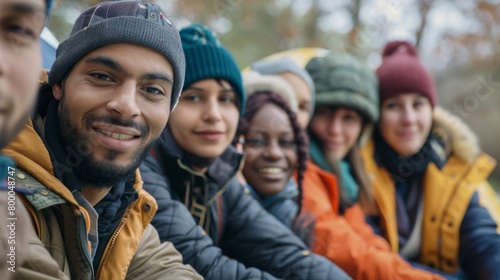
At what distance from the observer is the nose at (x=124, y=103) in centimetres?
173

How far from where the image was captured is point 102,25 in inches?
70.3

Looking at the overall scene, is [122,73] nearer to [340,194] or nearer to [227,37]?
[340,194]

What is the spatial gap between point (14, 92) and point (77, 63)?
0.71m

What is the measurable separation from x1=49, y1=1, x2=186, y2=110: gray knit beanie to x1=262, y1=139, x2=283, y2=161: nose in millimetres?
1285

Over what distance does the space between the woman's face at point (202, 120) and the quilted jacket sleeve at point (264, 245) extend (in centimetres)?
33

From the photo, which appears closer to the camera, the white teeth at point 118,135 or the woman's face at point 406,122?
the white teeth at point 118,135

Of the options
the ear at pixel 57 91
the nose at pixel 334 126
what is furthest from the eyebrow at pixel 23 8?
the nose at pixel 334 126

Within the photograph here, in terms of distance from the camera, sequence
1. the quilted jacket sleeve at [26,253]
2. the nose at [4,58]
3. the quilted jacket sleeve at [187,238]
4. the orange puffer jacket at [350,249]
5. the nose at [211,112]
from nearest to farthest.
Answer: the nose at [4,58]
the quilted jacket sleeve at [26,253]
the quilted jacket sleeve at [187,238]
the nose at [211,112]
the orange puffer jacket at [350,249]

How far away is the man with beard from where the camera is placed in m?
1.62

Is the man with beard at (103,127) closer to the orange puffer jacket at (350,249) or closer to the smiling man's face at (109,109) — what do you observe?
the smiling man's face at (109,109)

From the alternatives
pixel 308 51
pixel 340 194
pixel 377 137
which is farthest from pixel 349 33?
pixel 340 194

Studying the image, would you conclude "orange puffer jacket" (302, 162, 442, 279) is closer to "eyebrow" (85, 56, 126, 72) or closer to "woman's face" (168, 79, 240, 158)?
"woman's face" (168, 79, 240, 158)

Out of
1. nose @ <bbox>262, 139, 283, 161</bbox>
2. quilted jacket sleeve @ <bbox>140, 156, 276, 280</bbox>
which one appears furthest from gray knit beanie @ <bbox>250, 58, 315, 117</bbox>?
quilted jacket sleeve @ <bbox>140, 156, 276, 280</bbox>

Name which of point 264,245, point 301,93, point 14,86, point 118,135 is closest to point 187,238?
point 264,245
